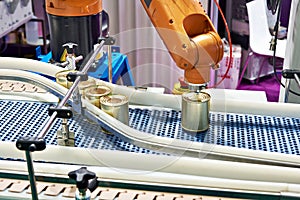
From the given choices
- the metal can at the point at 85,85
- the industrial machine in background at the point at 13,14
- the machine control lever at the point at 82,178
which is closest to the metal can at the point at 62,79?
the metal can at the point at 85,85

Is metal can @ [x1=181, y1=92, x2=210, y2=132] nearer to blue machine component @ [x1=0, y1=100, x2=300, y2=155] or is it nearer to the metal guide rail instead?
blue machine component @ [x1=0, y1=100, x2=300, y2=155]

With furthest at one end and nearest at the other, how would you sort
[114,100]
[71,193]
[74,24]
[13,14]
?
[13,14] → [74,24] → [114,100] → [71,193]

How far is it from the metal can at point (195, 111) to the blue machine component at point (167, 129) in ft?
0.08

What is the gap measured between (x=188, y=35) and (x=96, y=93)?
0.37m

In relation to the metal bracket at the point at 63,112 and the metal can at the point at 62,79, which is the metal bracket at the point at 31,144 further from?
the metal can at the point at 62,79

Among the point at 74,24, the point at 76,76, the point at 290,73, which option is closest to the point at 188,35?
the point at 76,76

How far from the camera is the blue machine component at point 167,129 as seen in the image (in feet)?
3.84

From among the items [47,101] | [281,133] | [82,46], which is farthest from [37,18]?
[281,133]

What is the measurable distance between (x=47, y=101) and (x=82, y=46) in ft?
0.96

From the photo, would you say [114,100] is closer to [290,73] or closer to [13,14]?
[290,73]

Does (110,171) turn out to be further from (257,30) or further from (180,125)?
(257,30)

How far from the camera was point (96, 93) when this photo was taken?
123 centimetres

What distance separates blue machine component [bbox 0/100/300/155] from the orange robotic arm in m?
0.24

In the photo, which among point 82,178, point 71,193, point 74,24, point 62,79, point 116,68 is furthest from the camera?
point 116,68
